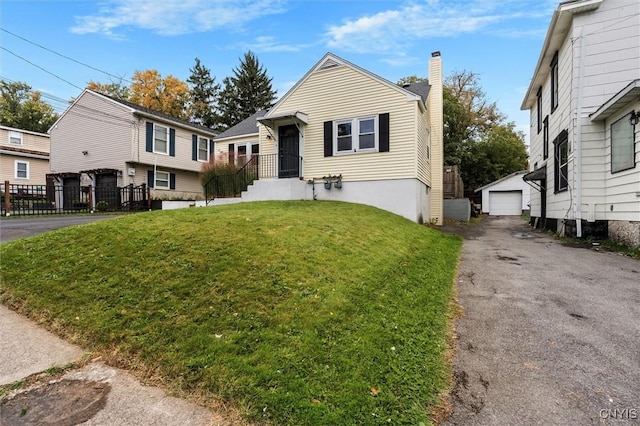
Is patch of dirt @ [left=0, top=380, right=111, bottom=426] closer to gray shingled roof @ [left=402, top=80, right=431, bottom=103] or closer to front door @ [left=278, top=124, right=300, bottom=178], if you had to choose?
front door @ [left=278, top=124, right=300, bottom=178]

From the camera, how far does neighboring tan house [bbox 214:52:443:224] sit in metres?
11.5

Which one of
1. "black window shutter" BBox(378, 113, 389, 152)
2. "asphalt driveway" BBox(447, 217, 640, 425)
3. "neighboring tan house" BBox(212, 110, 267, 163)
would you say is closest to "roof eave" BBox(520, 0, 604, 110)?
"black window shutter" BBox(378, 113, 389, 152)

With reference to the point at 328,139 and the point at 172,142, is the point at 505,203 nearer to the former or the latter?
the point at 328,139

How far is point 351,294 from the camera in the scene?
362 centimetres

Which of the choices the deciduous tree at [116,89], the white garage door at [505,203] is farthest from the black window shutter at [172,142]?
the white garage door at [505,203]

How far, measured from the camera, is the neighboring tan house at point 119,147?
61.6 feet

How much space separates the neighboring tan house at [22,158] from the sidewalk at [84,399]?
2467cm

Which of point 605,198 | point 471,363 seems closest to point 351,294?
point 471,363

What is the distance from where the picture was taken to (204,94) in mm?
40531

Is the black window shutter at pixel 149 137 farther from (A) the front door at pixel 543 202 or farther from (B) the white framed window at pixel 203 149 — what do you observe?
(A) the front door at pixel 543 202

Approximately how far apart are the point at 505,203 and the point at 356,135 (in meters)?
20.2

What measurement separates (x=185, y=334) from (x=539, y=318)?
3785 mm

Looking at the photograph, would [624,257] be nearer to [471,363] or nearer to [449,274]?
[449,274]

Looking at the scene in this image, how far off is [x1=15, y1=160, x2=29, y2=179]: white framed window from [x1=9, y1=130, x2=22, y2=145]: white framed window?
2.18m
